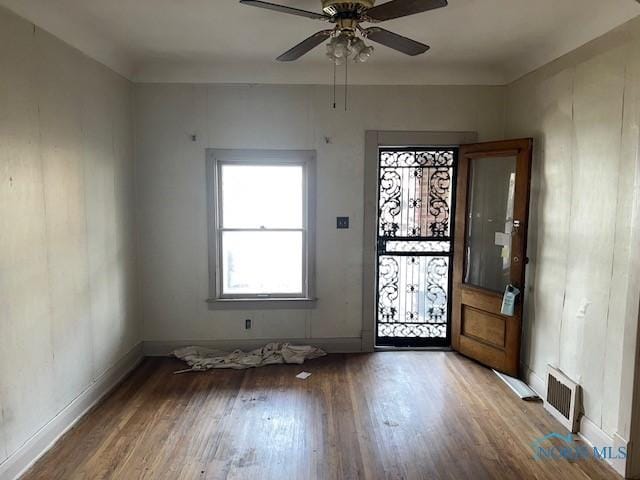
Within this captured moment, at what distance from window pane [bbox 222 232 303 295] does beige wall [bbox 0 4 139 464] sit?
989 millimetres

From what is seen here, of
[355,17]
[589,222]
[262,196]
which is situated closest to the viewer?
[355,17]

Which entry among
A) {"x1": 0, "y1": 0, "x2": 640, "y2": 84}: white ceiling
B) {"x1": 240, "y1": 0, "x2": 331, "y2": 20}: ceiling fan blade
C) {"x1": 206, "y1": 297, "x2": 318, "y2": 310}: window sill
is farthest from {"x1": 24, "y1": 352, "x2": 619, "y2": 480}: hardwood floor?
{"x1": 0, "y1": 0, "x2": 640, "y2": 84}: white ceiling

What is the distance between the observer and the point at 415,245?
420cm

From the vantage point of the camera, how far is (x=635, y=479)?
2.40 meters

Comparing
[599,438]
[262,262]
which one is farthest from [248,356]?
[599,438]

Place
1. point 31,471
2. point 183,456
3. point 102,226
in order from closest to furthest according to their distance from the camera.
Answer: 1. point 31,471
2. point 183,456
3. point 102,226

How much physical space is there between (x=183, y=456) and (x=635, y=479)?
2.69m

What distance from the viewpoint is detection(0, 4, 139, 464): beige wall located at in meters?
2.28

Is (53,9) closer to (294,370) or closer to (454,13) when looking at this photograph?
(454,13)

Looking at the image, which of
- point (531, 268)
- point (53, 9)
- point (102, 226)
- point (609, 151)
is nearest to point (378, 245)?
point (531, 268)

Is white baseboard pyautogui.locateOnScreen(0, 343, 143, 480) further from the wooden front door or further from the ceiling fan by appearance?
the wooden front door

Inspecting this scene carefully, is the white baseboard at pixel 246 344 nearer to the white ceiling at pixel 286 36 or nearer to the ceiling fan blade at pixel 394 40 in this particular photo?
the white ceiling at pixel 286 36

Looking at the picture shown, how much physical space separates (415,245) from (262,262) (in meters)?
1.57

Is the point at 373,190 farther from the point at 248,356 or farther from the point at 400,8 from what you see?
the point at 400,8
